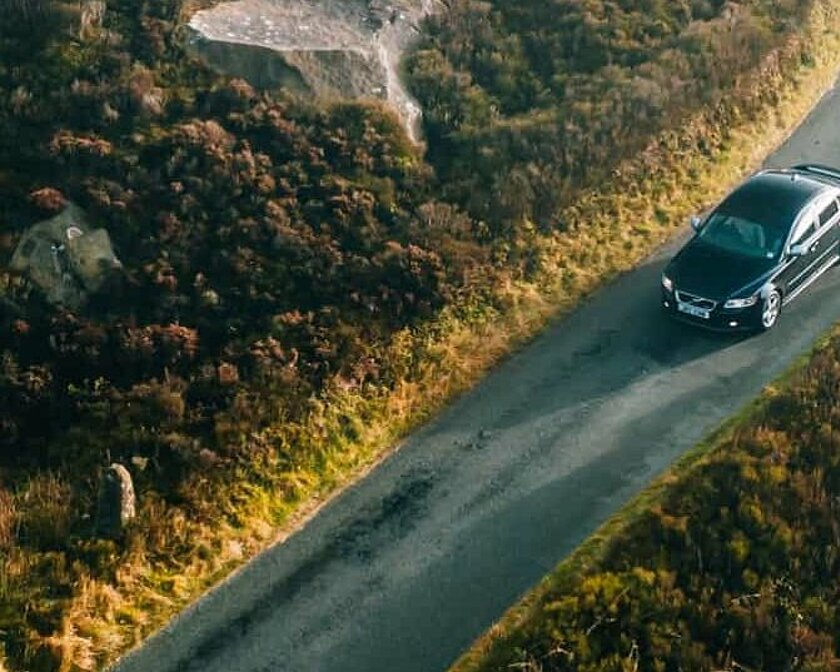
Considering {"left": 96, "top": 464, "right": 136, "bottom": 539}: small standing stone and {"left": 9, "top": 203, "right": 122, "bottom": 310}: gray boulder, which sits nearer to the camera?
{"left": 96, "top": 464, "right": 136, "bottom": 539}: small standing stone

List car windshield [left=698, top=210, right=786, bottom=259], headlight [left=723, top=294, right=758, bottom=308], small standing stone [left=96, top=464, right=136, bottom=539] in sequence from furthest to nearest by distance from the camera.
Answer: car windshield [left=698, top=210, right=786, bottom=259], headlight [left=723, top=294, right=758, bottom=308], small standing stone [left=96, top=464, right=136, bottom=539]

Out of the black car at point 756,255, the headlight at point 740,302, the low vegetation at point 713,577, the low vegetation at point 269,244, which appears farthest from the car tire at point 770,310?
the low vegetation at point 269,244

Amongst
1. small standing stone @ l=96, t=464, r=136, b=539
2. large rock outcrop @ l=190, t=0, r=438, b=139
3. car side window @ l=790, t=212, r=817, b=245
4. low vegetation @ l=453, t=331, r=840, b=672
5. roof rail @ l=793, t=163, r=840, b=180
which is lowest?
small standing stone @ l=96, t=464, r=136, b=539

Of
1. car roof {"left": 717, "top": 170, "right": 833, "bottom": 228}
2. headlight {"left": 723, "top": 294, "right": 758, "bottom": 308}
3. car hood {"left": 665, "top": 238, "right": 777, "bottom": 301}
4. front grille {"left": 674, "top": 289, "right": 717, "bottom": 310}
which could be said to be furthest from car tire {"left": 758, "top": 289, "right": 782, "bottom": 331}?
car roof {"left": 717, "top": 170, "right": 833, "bottom": 228}

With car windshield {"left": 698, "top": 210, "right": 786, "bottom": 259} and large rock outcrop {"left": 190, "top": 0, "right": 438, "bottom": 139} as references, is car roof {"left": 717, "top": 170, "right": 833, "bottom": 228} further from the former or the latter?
large rock outcrop {"left": 190, "top": 0, "right": 438, "bottom": 139}

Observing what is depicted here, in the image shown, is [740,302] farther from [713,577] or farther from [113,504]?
[113,504]

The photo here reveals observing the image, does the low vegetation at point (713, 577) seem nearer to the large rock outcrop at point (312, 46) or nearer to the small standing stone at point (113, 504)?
the small standing stone at point (113, 504)

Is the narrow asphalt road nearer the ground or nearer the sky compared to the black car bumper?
nearer the ground
